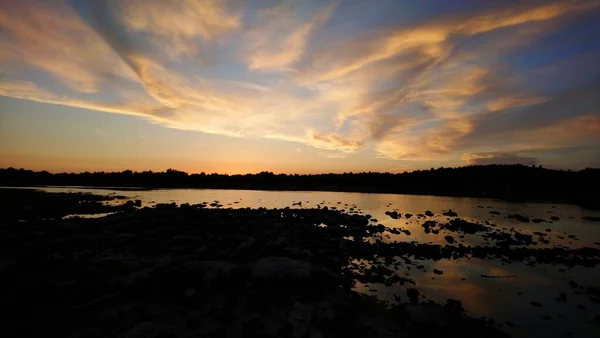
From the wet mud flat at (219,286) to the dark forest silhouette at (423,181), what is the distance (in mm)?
62819

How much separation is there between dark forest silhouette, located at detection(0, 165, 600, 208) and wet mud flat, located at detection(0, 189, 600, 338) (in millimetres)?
62819

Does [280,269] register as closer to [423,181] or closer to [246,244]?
[246,244]

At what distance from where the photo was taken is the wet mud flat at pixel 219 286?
8.66m

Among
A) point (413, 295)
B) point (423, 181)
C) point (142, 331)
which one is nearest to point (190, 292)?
point (142, 331)

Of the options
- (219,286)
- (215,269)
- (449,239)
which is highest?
(215,269)

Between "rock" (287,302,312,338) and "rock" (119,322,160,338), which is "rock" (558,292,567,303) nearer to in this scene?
"rock" (287,302,312,338)

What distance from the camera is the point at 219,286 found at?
11.6 meters

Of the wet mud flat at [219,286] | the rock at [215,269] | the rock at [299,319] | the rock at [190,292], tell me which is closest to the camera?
the rock at [299,319]

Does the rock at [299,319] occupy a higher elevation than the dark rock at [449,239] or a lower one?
lower

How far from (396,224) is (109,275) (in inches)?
966

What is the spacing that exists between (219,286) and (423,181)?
116 metres

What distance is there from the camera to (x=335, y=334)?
8367 mm

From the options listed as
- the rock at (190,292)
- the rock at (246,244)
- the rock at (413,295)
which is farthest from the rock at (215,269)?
the rock at (413,295)

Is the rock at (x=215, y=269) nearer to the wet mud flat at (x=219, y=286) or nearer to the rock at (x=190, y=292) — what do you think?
the wet mud flat at (x=219, y=286)
